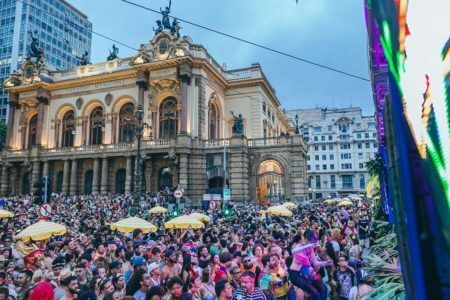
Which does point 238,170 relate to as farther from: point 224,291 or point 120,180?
point 224,291

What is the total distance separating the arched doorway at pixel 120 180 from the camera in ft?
111

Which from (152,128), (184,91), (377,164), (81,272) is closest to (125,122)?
(152,128)

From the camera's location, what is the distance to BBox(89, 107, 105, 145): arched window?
36.8 m

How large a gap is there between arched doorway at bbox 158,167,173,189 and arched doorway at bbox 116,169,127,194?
421 cm

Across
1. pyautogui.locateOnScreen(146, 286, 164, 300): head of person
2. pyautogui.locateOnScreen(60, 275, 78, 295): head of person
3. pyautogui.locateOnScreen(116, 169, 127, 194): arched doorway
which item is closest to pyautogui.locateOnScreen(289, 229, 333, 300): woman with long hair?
pyautogui.locateOnScreen(146, 286, 164, 300): head of person

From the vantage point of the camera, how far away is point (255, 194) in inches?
1196

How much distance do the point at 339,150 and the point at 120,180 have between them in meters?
66.7

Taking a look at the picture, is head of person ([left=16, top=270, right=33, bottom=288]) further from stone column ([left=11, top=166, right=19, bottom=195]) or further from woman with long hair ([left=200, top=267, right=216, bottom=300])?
stone column ([left=11, top=166, right=19, bottom=195])

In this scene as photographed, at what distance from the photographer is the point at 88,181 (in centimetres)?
3569

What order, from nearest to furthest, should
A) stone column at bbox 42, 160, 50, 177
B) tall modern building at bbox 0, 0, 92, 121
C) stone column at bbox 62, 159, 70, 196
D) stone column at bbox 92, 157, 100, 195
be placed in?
stone column at bbox 92, 157, 100, 195 → stone column at bbox 62, 159, 70, 196 → stone column at bbox 42, 160, 50, 177 → tall modern building at bbox 0, 0, 92, 121

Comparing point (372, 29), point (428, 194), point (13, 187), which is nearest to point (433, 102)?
point (428, 194)

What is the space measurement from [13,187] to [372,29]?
1744 inches

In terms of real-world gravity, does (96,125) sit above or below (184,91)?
below

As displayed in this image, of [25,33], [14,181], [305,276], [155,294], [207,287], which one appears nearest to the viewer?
[155,294]
